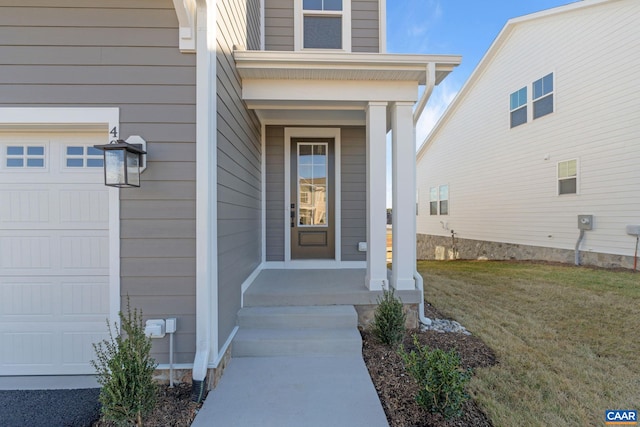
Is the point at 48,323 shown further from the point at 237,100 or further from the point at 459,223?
the point at 459,223

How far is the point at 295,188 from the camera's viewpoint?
15.0 ft

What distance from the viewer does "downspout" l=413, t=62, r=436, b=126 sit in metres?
2.91

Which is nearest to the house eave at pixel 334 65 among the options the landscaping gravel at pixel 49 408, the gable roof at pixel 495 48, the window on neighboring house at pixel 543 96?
the landscaping gravel at pixel 49 408

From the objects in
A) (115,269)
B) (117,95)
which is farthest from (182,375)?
(117,95)

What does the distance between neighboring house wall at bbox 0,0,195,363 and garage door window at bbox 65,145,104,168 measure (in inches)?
13.8

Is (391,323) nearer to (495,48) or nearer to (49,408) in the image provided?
(49,408)

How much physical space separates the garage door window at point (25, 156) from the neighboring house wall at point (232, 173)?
1.46 metres

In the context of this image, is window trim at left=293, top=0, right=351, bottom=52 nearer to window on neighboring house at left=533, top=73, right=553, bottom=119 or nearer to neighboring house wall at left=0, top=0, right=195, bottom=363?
neighboring house wall at left=0, top=0, right=195, bottom=363

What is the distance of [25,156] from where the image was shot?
7.61ft

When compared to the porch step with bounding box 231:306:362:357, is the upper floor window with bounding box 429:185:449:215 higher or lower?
higher

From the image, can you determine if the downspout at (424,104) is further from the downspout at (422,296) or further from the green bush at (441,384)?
the green bush at (441,384)

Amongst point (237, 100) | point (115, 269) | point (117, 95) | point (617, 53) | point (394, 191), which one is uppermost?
point (617, 53)

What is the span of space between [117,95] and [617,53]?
8869 millimetres

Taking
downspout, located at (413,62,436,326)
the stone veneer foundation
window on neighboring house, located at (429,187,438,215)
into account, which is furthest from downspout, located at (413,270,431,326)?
window on neighboring house, located at (429,187,438,215)
